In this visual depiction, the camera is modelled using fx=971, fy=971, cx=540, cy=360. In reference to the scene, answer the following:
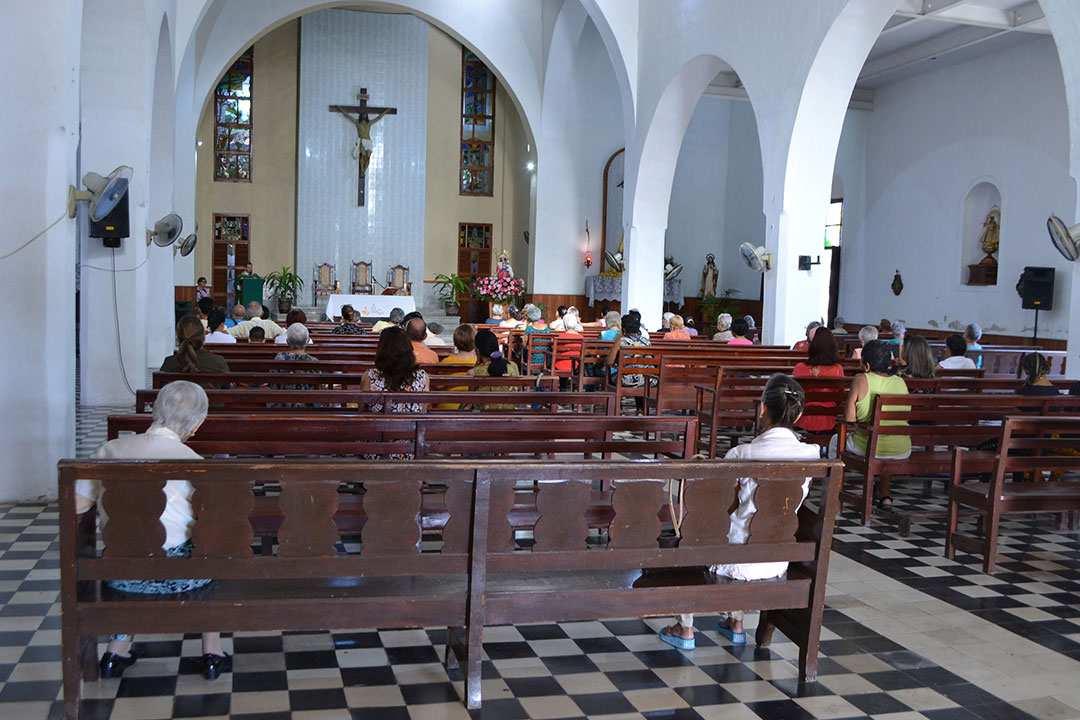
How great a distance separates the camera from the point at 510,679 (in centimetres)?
301

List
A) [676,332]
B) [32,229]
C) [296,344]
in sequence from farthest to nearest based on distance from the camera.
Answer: [676,332]
[296,344]
[32,229]

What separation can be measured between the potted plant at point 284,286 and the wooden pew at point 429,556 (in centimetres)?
1564

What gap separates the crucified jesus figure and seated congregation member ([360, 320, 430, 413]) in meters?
14.2

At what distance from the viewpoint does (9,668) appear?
294 cm

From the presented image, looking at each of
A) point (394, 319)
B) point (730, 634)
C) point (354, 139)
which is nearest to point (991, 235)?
point (394, 319)

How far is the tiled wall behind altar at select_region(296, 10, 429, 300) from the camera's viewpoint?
18.5 meters

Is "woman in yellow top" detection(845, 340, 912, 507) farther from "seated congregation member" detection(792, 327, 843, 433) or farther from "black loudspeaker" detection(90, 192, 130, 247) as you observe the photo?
"black loudspeaker" detection(90, 192, 130, 247)

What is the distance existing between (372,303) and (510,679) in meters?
13.9

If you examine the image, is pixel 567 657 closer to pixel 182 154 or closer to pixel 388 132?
pixel 182 154

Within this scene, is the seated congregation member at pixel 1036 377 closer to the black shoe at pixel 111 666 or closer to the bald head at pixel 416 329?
the bald head at pixel 416 329

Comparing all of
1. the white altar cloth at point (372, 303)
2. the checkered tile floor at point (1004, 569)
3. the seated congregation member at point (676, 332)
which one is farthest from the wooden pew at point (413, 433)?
the white altar cloth at point (372, 303)

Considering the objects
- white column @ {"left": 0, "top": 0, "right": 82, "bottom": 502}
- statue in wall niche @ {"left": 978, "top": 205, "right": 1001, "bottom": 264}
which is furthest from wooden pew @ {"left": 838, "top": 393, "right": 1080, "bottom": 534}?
statue in wall niche @ {"left": 978, "top": 205, "right": 1001, "bottom": 264}

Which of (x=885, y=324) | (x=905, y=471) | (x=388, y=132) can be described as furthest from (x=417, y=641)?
(x=388, y=132)

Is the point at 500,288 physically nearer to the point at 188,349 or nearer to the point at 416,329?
the point at 416,329
